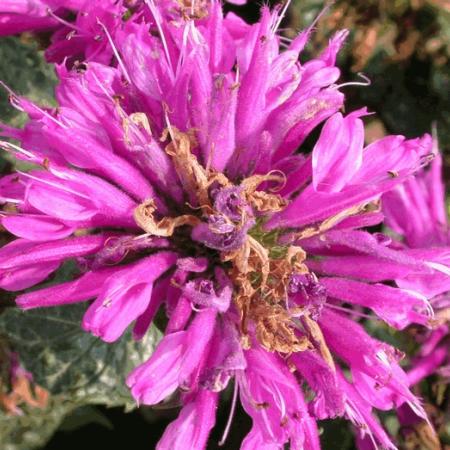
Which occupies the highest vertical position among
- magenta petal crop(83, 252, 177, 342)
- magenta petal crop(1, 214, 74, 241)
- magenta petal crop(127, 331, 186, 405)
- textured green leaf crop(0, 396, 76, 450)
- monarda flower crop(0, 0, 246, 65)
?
monarda flower crop(0, 0, 246, 65)

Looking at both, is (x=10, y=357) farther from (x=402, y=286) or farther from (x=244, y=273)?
(x=402, y=286)

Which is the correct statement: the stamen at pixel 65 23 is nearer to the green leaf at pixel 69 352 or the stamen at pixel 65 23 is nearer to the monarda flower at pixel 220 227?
the monarda flower at pixel 220 227

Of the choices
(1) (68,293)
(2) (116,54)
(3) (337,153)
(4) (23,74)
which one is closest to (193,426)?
(1) (68,293)

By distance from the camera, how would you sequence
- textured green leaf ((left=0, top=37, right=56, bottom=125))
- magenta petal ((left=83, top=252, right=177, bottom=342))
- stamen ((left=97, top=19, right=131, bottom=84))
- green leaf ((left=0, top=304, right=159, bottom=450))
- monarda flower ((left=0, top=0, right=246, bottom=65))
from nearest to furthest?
magenta petal ((left=83, top=252, right=177, bottom=342)) < stamen ((left=97, top=19, right=131, bottom=84)) < monarda flower ((left=0, top=0, right=246, bottom=65)) < green leaf ((left=0, top=304, right=159, bottom=450)) < textured green leaf ((left=0, top=37, right=56, bottom=125))

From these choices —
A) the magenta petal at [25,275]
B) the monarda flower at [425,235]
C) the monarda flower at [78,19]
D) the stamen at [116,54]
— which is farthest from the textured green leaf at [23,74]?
the monarda flower at [425,235]

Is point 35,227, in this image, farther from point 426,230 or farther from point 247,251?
point 426,230

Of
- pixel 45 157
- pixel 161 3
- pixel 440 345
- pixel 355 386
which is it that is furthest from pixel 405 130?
pixel 45 157

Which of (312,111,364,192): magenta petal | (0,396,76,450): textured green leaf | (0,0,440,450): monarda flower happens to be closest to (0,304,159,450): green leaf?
(0,396,76,450): textured green leaf

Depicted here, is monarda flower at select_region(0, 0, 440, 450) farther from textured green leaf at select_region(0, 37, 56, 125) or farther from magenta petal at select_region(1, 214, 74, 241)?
textured green leaf at select_region(0, 37, 56, 125)

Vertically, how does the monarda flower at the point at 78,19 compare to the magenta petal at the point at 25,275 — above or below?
above
